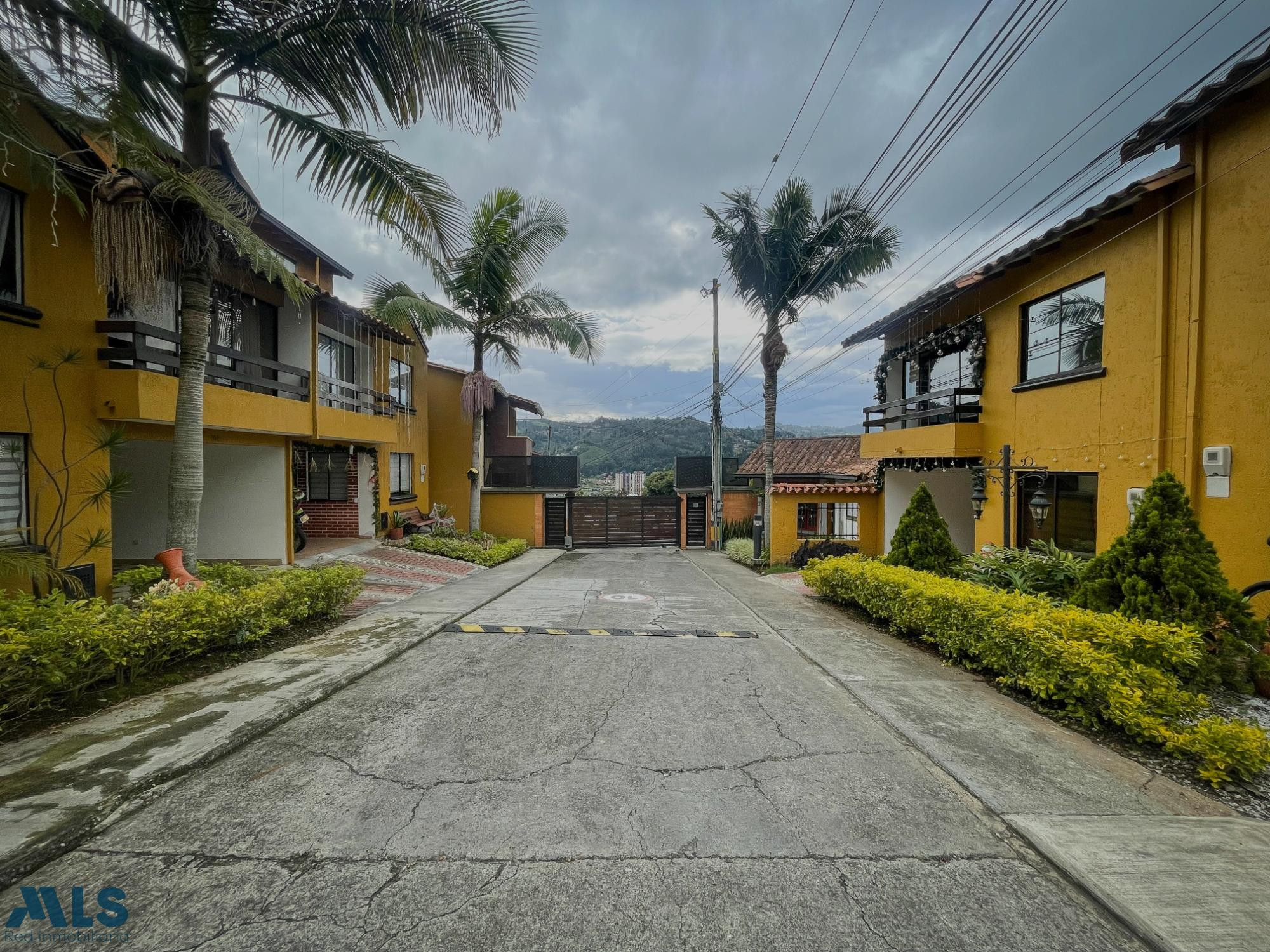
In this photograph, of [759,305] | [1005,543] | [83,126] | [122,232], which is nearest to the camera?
[83,126]

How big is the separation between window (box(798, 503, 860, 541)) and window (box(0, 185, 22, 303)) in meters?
15.0

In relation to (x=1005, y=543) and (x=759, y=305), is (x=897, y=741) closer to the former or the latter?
(x=1005, y=543)

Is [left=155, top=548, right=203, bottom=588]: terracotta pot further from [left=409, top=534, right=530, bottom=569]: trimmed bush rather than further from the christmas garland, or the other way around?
the christmas garland

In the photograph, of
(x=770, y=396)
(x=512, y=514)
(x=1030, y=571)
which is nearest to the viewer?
(x=1030, y=571)

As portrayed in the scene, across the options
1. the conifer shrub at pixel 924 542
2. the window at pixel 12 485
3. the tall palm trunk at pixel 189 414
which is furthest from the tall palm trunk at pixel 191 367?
the conifer shrub at pixel 924 542

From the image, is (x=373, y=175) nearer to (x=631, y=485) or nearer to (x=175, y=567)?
(x=175, y=567)

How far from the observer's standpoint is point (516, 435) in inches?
990

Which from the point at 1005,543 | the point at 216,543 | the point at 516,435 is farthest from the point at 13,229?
the point at 516,435

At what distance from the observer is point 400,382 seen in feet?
53.2

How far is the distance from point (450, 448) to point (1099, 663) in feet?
61.2

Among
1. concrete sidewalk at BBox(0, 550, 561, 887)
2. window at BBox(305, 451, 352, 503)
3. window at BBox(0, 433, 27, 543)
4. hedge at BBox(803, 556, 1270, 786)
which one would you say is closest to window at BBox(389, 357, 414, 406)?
window at BBox(305, 451, 352, 503)

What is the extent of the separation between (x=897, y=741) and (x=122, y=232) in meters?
8.23

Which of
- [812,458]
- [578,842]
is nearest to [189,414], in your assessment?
[578,842]

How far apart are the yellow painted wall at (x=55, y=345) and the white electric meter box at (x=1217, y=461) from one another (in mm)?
12186
